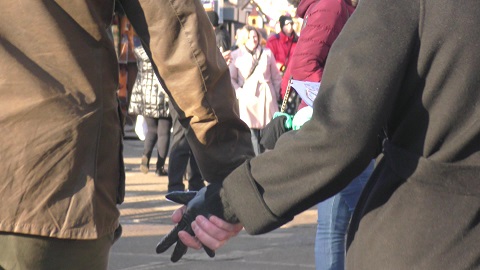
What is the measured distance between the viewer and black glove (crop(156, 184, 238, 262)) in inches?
125

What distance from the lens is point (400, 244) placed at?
266cm

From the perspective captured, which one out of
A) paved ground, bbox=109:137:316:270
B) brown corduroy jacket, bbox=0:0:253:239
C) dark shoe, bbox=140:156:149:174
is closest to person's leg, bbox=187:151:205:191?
paved ground, bbox=109:137:316:270

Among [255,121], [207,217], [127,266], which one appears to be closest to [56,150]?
[207,217]

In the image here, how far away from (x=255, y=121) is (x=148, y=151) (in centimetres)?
146

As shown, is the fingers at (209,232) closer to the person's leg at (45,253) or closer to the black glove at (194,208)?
the black glove at (194,208)

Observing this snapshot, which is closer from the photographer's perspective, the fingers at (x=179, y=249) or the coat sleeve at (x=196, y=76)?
the coat sleeve at (x=196, y=76)

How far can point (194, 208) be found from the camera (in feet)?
10.8

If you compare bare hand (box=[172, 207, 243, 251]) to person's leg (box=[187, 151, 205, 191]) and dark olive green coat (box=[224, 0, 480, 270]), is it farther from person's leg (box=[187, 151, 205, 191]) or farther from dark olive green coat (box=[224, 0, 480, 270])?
person's leg (box=[187, 151, 205, 191])

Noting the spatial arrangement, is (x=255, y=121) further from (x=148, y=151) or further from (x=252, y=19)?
(x=252, y=19)

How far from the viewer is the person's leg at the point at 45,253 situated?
296 centimetres

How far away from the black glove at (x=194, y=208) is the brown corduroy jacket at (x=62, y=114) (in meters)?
0.23

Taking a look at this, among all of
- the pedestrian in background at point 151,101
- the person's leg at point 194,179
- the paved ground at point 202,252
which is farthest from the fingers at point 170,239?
the pedestrian in background at point 151,101

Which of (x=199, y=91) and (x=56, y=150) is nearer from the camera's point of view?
(x=56, y=150)

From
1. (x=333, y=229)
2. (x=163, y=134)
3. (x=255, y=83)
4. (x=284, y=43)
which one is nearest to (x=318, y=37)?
(x=333, y=229)
